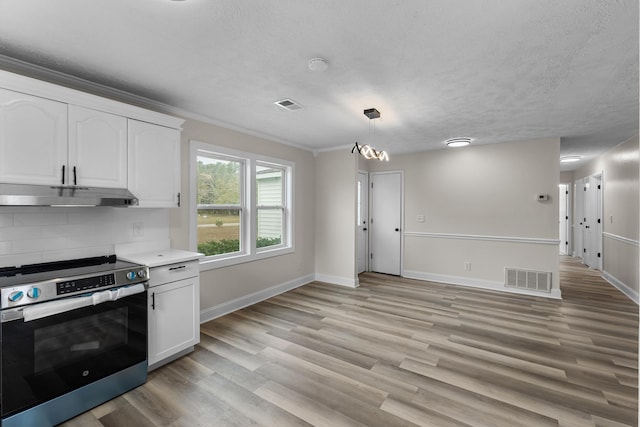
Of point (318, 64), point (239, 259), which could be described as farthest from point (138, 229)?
point (318, 64)

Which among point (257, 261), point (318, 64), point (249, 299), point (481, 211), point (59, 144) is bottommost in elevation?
point (249, 299)

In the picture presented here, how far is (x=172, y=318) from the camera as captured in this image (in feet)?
8.54

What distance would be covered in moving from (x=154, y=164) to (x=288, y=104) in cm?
148

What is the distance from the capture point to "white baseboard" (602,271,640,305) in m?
4.38

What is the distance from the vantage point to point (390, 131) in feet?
13.7

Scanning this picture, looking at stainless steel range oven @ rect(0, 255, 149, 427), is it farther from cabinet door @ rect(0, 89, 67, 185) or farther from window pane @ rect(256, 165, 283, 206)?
window pane @ rect(256, 165, 283, 206)

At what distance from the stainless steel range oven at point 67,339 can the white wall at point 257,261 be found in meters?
A: 1.17

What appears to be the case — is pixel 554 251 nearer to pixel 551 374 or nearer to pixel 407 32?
pixel 551 374

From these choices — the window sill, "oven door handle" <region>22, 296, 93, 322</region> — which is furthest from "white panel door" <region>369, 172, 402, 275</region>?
"oven door handle" <region>22, 296, 93, 322</region>

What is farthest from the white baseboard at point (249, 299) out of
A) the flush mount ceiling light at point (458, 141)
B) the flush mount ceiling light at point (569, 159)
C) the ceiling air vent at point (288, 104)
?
the flush mount ceiling light at point (569, 159)

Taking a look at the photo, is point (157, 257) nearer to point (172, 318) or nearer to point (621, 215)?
point (172, 318)

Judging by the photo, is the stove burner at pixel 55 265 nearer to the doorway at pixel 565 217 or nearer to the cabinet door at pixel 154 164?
the cabinet door at pixel 154 164

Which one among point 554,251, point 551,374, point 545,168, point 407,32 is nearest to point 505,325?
point 551,374

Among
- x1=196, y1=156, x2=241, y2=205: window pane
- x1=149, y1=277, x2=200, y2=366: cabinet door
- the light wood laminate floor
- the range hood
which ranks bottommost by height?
the light wood laminate floor
